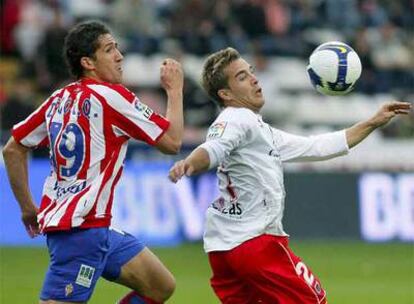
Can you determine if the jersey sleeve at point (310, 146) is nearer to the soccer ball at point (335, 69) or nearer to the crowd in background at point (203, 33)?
the soccer ball at point (335, 69)

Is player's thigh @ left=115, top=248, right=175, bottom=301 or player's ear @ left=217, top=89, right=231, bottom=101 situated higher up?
player's ear @ left=217, top=89, right=231, bottom=101

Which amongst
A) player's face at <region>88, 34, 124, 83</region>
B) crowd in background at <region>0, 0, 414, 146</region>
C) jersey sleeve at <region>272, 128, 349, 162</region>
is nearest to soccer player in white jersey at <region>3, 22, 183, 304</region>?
player's face at <region>88, 34, 124, 83</region>

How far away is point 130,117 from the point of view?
764 cm

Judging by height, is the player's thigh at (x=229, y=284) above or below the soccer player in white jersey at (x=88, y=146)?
below

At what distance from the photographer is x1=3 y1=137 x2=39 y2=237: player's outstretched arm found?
811 centimetres

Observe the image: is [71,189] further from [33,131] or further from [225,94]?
[225,94]

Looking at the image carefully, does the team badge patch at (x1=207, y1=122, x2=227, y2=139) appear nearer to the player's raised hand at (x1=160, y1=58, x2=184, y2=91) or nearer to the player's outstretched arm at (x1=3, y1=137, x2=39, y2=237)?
the player's raised hand at (x1=160, y1=58, x2=184, y2=91)

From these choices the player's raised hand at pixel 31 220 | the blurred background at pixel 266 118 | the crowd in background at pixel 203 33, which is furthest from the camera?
the crowd in background at pixel 203 33

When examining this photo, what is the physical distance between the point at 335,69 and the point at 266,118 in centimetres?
1224

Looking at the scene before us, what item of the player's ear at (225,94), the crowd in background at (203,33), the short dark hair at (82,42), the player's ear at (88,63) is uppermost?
the short dark hair at (82,42)

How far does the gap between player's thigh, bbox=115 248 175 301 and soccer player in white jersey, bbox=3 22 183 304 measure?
1.00ft

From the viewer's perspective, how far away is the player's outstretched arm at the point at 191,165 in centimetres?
685

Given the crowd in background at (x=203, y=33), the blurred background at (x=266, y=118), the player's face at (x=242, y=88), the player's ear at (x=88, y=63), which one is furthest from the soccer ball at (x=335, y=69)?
the crowd in background at (x=203, y=33)

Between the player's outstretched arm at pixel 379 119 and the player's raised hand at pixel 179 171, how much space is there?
1.79 metres
